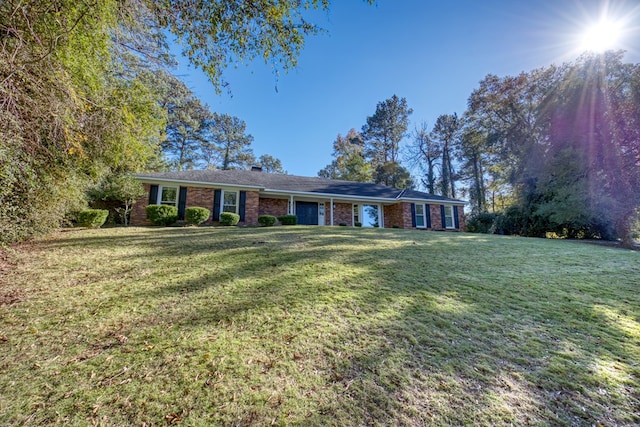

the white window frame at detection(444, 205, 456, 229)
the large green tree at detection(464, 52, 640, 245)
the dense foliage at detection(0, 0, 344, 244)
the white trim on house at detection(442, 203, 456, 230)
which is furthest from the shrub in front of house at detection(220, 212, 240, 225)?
the large green tree at detection(464, 52, 640, 245)

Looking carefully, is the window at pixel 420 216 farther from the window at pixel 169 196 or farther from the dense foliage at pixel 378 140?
the window at pixel 169 196

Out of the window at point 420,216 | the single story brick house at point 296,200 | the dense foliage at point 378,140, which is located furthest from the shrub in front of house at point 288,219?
the dense foliage at point 378,140

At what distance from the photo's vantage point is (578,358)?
7.33 ft

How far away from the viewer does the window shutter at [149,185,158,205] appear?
38.7ft

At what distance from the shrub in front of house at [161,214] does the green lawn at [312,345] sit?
20.6 feet

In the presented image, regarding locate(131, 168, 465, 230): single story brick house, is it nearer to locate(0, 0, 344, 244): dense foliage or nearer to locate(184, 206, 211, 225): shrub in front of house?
locate(184, 206, 211, 225): shrub in front of house

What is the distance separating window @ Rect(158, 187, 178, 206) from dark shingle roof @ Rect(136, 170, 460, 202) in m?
0.55

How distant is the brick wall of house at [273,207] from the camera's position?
14188 mm

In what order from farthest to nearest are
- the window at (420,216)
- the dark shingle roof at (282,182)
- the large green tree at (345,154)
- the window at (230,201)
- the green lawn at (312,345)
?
1. the large green tree at (345,154)
2. the window at (420,216)
3. the window at (230,201)
4. the dark shingle roof at (282,182)
5. the green lawn at (312,345)

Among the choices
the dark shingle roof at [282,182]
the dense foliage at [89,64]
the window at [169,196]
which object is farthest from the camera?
the dark shingle roof at [282,182]

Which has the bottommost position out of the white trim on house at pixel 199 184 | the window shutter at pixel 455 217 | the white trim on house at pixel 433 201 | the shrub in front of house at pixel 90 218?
the shrub in front of house at pixel 90 218

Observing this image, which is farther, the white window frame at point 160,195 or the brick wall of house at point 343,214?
the brick wall of house at point 343,214

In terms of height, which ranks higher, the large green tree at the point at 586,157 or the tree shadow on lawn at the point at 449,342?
the large green tree at the point at 586,157

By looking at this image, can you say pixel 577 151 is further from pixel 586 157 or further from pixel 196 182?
pixel 196 182
